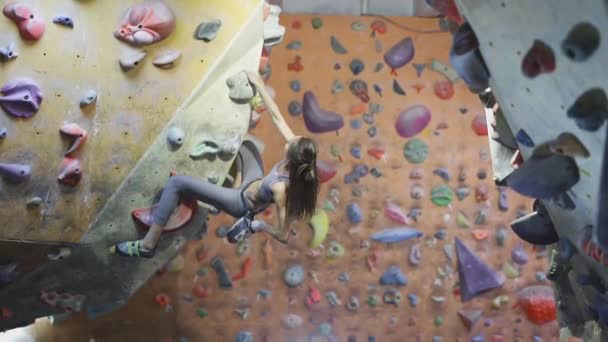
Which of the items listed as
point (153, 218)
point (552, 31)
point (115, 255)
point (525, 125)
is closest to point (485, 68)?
point (525, 125)

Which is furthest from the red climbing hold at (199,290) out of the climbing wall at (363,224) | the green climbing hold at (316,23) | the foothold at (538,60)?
the foothold at (538,60)

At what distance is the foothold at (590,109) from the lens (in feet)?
4.47

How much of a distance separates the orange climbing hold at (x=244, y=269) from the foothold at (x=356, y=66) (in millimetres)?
1322

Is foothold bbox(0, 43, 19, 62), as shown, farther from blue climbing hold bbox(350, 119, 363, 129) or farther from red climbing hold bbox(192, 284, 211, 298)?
blue climbing hold bbox(350, 119, 363, 129)

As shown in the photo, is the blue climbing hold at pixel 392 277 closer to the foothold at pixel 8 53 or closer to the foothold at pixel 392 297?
the foothold at pixel 392 297

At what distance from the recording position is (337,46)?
14.7 feet

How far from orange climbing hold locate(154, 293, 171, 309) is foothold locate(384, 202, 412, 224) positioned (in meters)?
1.45

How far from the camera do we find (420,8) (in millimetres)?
4602

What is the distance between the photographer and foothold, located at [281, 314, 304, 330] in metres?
4.58

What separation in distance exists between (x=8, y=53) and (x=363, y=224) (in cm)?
259

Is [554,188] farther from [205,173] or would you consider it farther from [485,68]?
[205,173]

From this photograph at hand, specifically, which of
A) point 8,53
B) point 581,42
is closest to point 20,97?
point 8,53

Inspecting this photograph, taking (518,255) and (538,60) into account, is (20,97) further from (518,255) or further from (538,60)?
(518,255)

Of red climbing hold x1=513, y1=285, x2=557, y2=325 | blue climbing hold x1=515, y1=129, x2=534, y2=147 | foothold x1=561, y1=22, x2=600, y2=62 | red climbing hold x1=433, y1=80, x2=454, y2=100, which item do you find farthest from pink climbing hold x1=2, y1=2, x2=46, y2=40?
red climbing hold x1=513, y1=285, x2=557, y2=325
